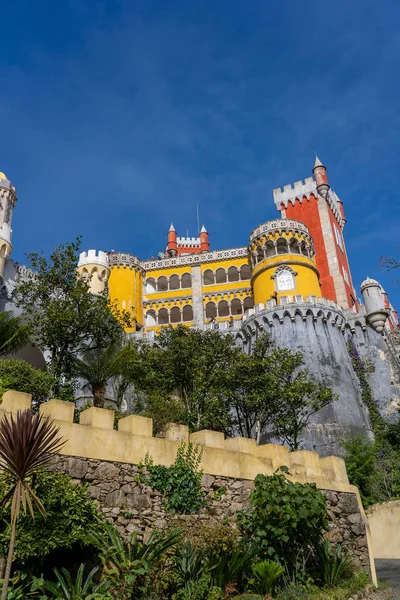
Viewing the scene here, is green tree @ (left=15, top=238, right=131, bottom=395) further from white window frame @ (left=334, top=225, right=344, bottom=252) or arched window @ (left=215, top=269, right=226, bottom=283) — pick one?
white window frame @ (left=334, top=225, right=344, bottom=252)

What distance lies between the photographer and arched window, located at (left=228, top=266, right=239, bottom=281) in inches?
2141

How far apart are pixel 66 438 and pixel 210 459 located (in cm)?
381

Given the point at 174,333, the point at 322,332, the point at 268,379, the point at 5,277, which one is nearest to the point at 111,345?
the point at 174,333

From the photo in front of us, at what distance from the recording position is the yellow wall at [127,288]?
51250 mm

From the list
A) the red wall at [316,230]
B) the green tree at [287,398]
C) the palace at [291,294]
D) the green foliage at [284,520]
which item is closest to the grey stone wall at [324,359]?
the palace at [291,294]

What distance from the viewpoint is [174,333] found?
2914cm

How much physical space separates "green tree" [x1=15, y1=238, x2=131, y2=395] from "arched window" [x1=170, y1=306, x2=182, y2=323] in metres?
27.8

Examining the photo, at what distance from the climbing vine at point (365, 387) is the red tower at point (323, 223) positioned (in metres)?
10.8

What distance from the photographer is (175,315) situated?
5428 cm

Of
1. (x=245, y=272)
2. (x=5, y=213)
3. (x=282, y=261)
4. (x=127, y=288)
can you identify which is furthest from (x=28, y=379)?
(x=245, y=272)

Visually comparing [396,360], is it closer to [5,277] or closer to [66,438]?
[5,277]

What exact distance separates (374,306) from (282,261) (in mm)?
8676

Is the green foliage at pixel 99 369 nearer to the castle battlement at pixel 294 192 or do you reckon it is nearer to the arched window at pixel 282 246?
the arched window at pixel 282 246

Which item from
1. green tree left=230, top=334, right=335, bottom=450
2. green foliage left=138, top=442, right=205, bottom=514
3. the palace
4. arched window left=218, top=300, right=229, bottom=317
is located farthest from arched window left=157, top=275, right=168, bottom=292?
green foliage left=138, top=442, right=205, bottom=514
